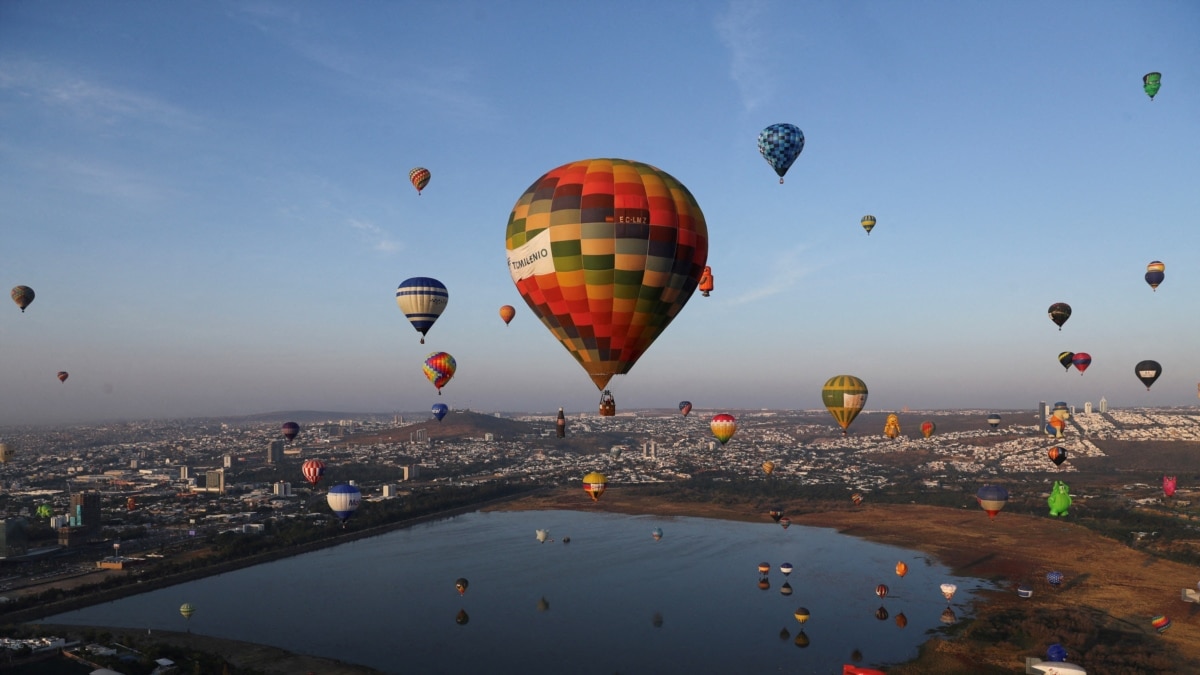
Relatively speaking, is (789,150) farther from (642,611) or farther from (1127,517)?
(1127,517)

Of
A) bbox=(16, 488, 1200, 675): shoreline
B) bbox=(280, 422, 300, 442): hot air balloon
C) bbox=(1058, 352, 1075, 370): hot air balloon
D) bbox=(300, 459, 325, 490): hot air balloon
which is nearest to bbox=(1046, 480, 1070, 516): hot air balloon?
bbox=(16, 488, 1200, 675): shoreline

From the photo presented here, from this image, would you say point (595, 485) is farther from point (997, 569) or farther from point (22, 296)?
point (22, 296)

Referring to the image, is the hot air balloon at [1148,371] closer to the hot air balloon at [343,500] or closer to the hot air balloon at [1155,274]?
the hot air balloon at [1155,274]

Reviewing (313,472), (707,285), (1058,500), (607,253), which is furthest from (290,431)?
(1058,500)

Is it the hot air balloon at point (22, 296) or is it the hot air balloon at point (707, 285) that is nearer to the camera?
the hot air balloon at point (707, 285)

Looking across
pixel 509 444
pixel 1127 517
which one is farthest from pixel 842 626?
pixel 509 444

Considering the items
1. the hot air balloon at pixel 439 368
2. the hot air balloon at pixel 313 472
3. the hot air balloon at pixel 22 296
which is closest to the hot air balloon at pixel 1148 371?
the hot air balloon at pixel 439 368
